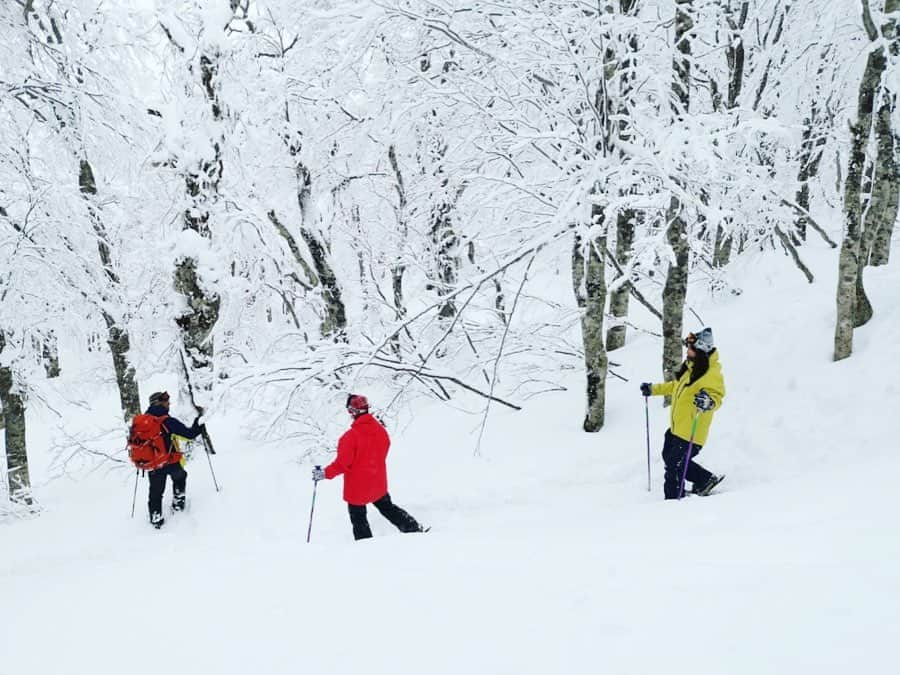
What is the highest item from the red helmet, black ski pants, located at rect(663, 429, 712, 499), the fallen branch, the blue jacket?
the fallen branch

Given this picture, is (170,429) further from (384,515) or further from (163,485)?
(384,515)

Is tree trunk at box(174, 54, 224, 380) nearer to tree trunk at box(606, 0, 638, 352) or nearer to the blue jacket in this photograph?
the blue jacket

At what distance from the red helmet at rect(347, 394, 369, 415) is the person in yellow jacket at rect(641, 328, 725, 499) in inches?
121

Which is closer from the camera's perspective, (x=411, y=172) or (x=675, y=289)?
(x=675, y=289)

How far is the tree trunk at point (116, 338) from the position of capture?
34.7ft

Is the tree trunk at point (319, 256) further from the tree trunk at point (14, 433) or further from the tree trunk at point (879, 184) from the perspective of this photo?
the tree trunk at point (879, 184)

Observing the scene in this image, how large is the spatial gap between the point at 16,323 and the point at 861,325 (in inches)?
501

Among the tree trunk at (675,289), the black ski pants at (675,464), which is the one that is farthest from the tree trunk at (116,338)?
the black ski pants at (675,464)

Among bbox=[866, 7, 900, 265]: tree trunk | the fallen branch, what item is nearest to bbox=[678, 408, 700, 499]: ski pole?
the fallen branch

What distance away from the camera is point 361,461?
17.9 feet

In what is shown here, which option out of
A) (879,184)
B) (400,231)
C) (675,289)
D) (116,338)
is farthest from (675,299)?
(116,338)

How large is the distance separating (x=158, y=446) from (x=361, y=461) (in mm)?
3389

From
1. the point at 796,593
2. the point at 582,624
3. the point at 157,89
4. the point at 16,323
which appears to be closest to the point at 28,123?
the point at 157,89

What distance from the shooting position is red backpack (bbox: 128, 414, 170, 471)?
7.21 metres
